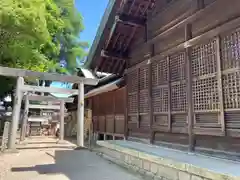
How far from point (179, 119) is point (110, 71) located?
4.51 m

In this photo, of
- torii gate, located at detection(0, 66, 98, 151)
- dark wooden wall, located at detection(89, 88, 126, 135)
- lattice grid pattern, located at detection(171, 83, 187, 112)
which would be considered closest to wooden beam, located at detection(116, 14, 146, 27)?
lattice grid pattern, located at detection(171, 83, 187, 112)

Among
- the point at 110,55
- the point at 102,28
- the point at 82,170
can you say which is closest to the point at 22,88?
the point at 110,55

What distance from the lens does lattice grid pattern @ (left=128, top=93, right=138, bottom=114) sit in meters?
7.75

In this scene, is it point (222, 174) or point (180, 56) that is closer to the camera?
point (222, 174)

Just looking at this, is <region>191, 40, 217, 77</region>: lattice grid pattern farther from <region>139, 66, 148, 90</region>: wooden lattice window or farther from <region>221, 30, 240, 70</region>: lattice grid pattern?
<region>139, 66, 148, 90</region>: wooden lattice window

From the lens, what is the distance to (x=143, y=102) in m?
7.26

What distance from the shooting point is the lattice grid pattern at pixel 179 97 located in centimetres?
538

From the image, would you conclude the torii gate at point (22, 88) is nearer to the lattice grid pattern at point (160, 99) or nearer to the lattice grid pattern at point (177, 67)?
the lattice grid pattern at point (160, 99)

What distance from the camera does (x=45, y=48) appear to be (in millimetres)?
→ 17125

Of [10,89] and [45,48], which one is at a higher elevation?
[45,48]

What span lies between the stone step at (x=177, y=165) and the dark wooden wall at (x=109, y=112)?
459cm

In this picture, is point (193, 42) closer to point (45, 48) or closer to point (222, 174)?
point (222, 174)

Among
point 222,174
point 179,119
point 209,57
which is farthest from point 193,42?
point 222,174

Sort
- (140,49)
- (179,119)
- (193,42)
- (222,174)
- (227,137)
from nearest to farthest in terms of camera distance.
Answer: (222,174)
(227,137)
(193,42)
(179,119)
(140,49)
